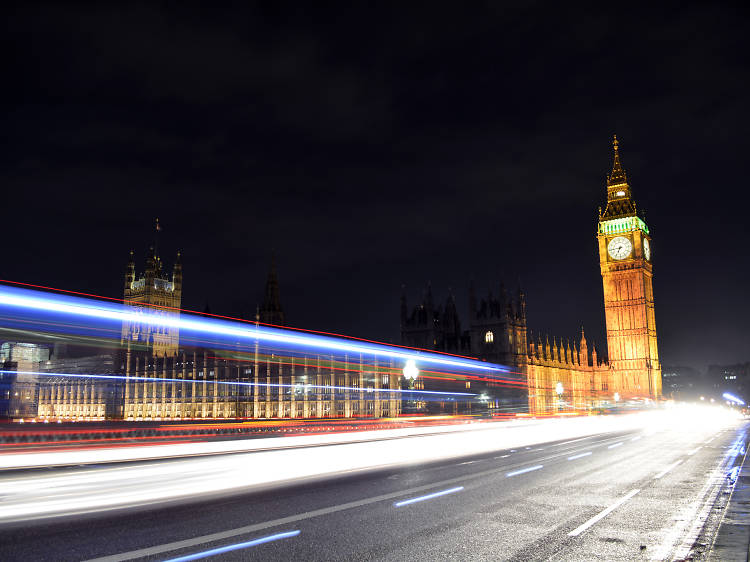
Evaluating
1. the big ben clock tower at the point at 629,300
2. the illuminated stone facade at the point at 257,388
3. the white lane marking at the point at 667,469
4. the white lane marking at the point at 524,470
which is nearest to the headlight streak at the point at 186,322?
the illuminated stone facade at the point at 257,388

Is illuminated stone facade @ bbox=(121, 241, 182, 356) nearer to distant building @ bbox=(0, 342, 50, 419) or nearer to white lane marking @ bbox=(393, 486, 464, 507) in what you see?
distant building @ bbox=(0, 342, 50, 419)

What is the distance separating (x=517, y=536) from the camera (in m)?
7.83

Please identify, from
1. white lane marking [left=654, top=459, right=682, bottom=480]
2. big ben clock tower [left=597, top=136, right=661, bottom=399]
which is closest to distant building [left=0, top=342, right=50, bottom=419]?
white lane marking [left=654, top=459, right=682, bottom=480]

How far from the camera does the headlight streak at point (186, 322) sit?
18.1 meters

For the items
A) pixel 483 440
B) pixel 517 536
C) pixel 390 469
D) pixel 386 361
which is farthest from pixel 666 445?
pixel 386 361

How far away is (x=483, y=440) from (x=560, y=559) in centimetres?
2133

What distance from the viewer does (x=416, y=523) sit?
8648mm

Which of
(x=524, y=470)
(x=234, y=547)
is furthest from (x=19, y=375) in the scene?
(x=234, y=547)

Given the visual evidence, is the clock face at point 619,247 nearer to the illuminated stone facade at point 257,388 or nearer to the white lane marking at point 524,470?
the illuminated stone facade at point 257,388

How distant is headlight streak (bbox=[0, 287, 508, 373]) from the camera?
59.3 feet

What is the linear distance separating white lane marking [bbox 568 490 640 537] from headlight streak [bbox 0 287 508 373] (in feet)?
53.4

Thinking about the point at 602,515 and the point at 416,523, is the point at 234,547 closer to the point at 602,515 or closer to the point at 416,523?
the point at 416,523

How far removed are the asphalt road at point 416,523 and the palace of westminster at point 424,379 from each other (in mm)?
58836

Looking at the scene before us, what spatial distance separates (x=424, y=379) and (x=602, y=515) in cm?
6968
